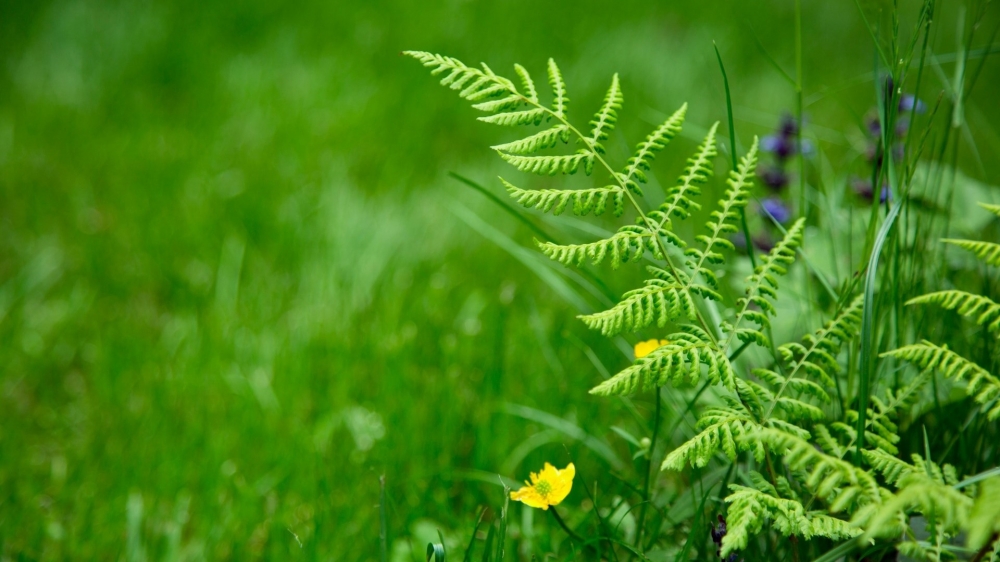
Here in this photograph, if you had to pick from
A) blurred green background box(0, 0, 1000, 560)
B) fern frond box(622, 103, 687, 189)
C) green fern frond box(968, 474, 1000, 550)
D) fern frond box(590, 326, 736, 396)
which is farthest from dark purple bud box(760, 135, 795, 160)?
green fern frond box(968, 474, 1000, 550)

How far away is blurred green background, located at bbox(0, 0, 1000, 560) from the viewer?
1.55 metres

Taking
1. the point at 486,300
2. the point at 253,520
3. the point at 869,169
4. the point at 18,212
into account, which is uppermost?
the point at 869,169

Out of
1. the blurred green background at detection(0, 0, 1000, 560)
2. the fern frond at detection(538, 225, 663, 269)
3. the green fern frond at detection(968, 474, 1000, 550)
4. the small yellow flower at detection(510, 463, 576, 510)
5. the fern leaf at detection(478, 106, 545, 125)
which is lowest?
the blurred green background at detection(0, 0, 1000, 560)

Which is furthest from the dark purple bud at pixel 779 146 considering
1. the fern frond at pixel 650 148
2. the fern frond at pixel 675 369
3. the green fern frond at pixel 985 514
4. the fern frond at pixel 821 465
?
the green fern frond at pixel 985 514

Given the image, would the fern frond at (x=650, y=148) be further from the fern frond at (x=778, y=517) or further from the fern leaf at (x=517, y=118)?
the fern frond at (x=778, y=517)

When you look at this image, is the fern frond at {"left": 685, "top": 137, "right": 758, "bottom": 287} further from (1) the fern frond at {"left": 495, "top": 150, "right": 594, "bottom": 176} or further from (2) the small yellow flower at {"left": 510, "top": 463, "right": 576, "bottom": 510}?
(2) the small yellow flower at {"left": 510, "top": 463, "right": 576, "bottom": 510}

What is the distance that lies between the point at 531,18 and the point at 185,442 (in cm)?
311

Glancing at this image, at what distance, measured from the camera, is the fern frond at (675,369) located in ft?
2.90

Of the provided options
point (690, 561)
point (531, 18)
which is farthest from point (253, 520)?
point (531, 18)

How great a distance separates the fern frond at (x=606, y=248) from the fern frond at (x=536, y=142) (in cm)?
12

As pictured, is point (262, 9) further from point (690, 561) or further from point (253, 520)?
point (690, 561)

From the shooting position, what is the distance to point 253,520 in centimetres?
147

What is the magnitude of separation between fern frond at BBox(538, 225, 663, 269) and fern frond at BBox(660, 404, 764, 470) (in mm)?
225

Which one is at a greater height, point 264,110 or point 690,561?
point 690,561
